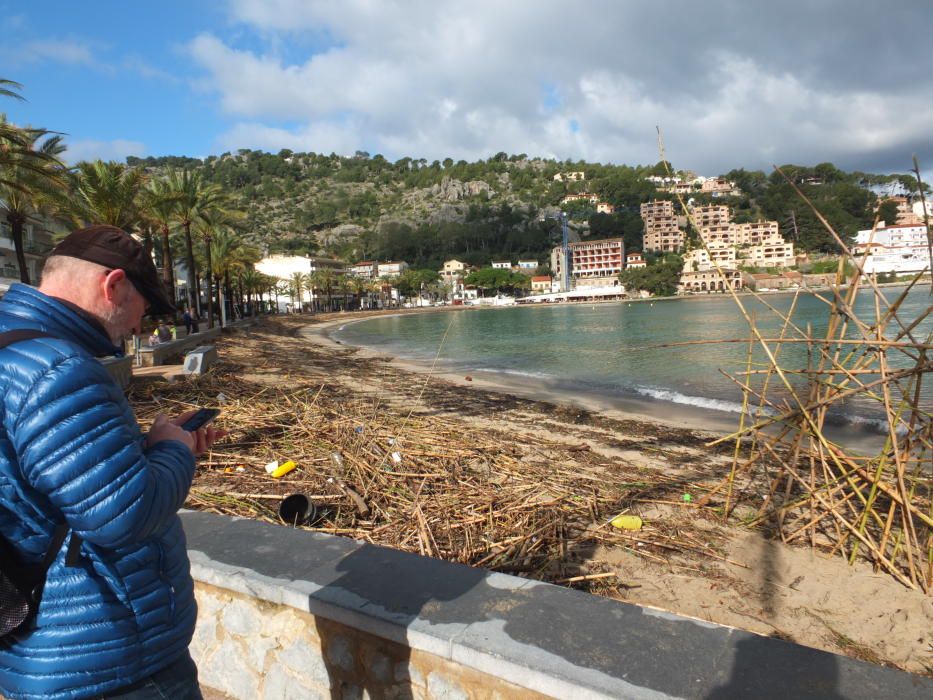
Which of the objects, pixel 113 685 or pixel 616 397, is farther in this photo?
pixel 616 397

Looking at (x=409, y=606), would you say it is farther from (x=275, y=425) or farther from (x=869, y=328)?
(x=275, y=425)

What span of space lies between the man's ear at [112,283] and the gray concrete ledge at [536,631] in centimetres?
124

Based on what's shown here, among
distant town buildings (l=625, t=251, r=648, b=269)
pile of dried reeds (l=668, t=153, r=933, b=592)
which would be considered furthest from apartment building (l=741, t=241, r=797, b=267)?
pile of dried reeds (l=668, t=153, r=933, b=592)

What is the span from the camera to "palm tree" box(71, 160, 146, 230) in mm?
20263

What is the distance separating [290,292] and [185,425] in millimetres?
91088

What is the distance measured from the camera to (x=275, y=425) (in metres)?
6.30

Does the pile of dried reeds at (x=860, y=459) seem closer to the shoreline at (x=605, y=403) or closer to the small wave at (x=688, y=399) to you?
the shoreline at (x=605, y=403)

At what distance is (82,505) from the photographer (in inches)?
45.6

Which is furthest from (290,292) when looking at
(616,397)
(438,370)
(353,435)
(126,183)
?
(353,435)

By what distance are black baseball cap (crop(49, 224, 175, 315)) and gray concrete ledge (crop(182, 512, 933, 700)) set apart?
1.25 m

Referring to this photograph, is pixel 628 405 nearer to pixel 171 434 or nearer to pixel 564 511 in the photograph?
pixel 564 511

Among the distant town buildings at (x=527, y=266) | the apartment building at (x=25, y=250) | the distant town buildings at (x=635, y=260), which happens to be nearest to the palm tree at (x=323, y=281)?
the apartment building at (x=25, y=250)

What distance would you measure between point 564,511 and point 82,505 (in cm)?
404

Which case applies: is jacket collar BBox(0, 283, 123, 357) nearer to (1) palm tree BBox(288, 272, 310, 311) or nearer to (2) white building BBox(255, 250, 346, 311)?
(1) palm tree BBox(288, 272, 310, 311)
